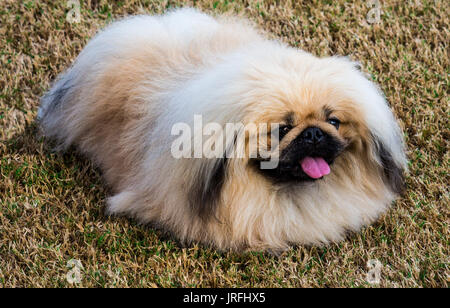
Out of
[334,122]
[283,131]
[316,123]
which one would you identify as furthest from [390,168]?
[283,131]

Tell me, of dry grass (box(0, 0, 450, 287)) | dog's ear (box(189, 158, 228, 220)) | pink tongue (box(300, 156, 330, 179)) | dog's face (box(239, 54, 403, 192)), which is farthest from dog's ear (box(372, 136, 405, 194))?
dog's ear (box(189, 158, 228, 220))

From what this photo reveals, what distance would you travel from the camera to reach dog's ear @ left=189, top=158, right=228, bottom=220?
2.69 meters

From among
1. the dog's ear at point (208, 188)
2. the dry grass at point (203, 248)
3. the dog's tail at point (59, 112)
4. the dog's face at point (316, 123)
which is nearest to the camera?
the dog's face at point (316, 123)

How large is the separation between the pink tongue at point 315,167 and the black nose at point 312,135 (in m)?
0.12

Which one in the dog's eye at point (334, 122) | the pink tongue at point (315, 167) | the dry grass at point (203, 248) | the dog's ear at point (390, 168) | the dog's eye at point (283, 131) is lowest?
the dry grass at point (203, 248)

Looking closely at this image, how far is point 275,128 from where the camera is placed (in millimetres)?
2590

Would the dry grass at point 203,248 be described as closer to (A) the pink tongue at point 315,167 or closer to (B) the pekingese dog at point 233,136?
(B) the pekingese dog at point 233,136

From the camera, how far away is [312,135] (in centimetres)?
263

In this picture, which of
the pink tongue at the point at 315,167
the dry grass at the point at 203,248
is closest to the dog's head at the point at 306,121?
the pink tongue at the point at 315,167

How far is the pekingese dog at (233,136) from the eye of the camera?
103 inches

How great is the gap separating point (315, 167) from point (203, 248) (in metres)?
0.68

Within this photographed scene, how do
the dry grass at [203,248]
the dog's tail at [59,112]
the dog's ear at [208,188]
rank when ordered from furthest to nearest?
the dog's tail at [59,112] < the dry grass at [203,248] < the dog's ear at [208,188]

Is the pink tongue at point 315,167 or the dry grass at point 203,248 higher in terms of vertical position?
the pink tongue at point 315,167

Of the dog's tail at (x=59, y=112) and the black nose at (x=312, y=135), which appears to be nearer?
the black nose at (x=312, y=135)
